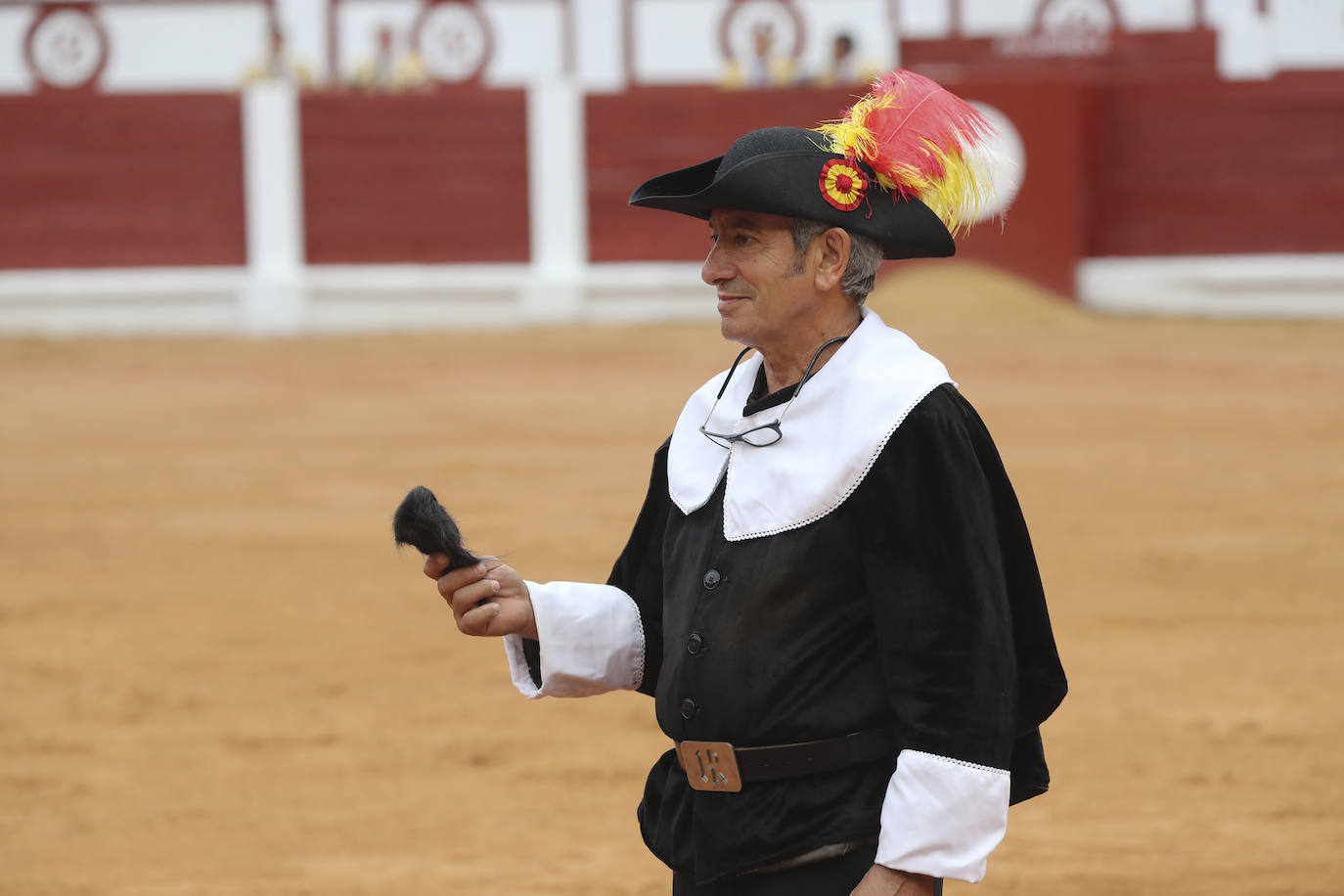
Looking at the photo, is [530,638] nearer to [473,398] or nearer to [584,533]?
[584,533]

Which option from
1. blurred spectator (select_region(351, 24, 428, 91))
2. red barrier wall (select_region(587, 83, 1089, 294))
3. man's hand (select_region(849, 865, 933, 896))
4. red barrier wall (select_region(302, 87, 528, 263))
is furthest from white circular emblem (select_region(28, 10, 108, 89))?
man's hand (select_region(849, 865, 933, 896))

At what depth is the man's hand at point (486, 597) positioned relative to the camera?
7.25 ft

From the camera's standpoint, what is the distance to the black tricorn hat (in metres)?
2.06

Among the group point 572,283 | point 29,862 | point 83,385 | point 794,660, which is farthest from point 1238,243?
point 794,660

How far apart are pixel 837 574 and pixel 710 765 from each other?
0.91 feet

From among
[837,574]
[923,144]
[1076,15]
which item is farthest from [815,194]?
[1076,15]

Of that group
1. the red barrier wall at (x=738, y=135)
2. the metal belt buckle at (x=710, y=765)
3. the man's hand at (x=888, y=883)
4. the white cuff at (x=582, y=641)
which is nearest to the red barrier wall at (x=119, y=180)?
the red barrier wall at (x=738, y=135)

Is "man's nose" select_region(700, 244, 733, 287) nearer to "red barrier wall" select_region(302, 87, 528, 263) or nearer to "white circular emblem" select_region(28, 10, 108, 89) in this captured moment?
"red barrier wall" select_region(302, 87, 528, 263)

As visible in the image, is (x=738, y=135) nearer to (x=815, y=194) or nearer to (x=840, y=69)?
(x=840, y=69)

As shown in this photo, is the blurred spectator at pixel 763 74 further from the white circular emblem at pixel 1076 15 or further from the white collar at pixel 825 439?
the white collar at pixel 825 439

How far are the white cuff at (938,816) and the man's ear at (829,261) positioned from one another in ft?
1.80

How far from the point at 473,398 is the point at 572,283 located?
4.84 meters

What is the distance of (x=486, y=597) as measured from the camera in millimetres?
2244

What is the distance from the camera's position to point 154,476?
9516mm
